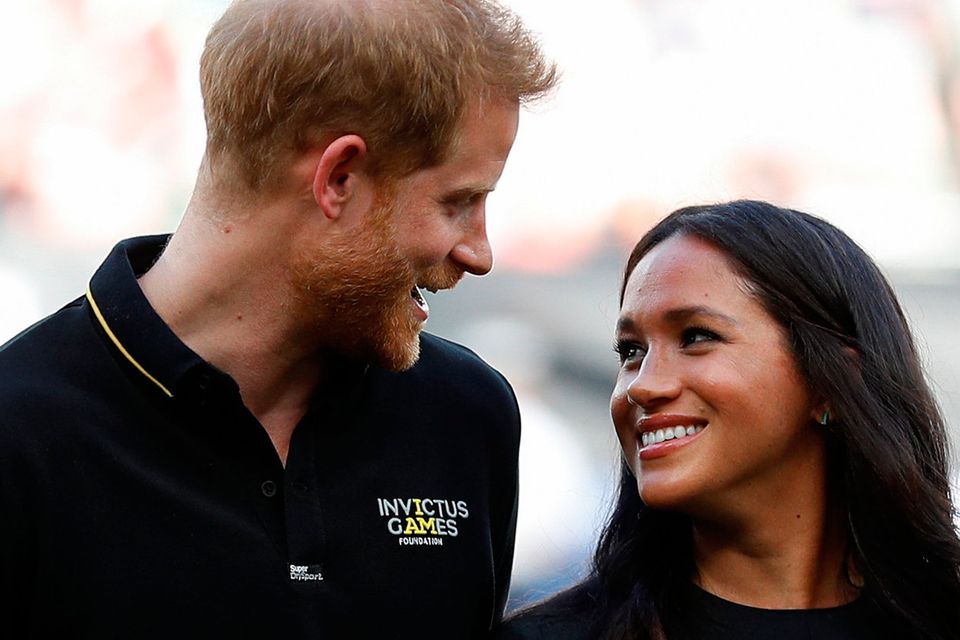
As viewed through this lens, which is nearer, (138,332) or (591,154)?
(138,332)

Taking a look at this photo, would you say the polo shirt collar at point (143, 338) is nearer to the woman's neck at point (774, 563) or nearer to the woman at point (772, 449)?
the woman at point (772, 449)

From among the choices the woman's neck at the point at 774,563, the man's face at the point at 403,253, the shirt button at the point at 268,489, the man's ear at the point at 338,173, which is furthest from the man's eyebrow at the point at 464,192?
the woman's neck at the point at 774,563

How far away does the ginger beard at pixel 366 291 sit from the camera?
7.36 feet

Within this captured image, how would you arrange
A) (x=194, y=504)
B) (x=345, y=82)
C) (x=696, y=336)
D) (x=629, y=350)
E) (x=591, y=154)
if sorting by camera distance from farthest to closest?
(x=591, y=154), (x=629, y=350), (x=696, y=336), (x=345, y=82), (x=194, y=504)

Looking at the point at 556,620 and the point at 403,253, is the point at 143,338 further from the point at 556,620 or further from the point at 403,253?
the point at 556,620

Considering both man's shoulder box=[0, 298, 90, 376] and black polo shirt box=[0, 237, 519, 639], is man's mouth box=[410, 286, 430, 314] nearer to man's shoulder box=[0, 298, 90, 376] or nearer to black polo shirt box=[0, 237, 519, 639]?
black polo shirt box=[0, 237, 519, 639]

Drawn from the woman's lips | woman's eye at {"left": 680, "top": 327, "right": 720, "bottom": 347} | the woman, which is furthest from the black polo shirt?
woman's eye at {"left": 680, "top": 327, "right": 720, "bottom": 347}

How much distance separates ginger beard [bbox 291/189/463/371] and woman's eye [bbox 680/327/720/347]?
1.31ft

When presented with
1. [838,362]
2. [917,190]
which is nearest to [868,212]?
[917,190]

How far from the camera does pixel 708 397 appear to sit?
89.4 inches

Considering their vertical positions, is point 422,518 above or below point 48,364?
below

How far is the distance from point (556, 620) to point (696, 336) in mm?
492

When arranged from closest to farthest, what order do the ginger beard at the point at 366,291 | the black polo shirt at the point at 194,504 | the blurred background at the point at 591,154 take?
the black polo shirt at the point at 194,504 → the ginger beard at the point at 366,291 → the blurred background at the point at 591,154

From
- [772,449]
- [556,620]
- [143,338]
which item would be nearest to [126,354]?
[143,338]
